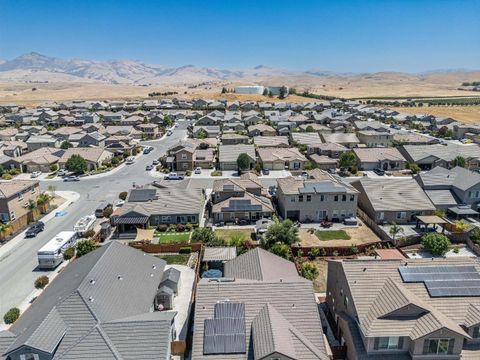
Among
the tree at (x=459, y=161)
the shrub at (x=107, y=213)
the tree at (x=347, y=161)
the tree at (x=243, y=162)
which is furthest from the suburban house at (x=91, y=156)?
the tree at (x=459, y=161)

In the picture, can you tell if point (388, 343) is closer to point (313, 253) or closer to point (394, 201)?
point (313, 253)

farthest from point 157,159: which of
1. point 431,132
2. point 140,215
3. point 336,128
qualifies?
point 431,132

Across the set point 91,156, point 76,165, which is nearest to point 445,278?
point 76,165

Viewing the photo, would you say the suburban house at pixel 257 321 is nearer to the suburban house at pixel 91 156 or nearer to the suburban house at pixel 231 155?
the suburban house at pixel 231 155

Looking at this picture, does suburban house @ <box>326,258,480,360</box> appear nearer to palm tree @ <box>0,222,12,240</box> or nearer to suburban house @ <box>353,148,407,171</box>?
palm tree @ <box>0,222,12,240</box>

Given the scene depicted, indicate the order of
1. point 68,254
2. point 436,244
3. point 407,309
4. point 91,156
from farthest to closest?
point 91,156, point 68,254, point 436,244, point 407,309

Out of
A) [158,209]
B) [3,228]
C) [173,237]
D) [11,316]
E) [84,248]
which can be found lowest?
[173,237]

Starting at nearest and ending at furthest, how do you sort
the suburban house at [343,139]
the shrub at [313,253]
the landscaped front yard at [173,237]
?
the shrub at [313,253]
the landscaped front yard at [173,237]
the suburban house at [343,139]
